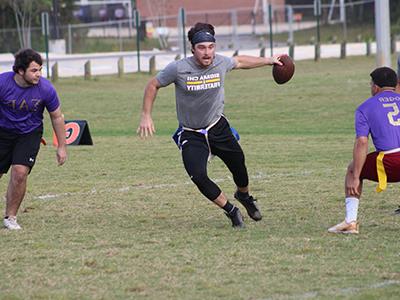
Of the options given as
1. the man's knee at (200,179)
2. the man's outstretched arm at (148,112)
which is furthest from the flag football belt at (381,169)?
the man's outstretched arm at (148,112)

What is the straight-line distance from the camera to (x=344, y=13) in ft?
208

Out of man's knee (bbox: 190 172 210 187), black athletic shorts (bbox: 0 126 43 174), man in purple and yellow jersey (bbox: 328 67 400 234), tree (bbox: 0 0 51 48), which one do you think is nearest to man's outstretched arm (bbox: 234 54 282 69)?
man's knee (bbox: 190 172 210 187)

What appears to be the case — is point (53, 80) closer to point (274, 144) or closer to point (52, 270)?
point (274, 144)

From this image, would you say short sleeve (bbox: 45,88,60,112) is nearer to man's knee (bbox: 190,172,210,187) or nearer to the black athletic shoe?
man's knee (bbox: 190,172,210,187)

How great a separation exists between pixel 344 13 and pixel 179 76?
2135 inches

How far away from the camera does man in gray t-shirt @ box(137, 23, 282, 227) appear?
1034 centimetres

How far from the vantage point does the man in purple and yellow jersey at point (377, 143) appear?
9.66 meters

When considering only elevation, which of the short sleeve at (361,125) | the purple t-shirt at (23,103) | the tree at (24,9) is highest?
the tree at (24,9)

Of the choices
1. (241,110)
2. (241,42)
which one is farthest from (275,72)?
(241,42)

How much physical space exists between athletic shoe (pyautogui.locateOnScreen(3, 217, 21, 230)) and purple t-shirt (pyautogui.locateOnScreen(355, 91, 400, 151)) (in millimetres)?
3392

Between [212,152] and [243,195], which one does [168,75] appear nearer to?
[212,152]

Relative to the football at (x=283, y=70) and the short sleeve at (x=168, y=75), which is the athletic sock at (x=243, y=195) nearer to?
the football at (x=283, y=70)

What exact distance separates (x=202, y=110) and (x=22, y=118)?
5.65 ft

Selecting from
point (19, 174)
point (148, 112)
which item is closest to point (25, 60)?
point (19, 174)
